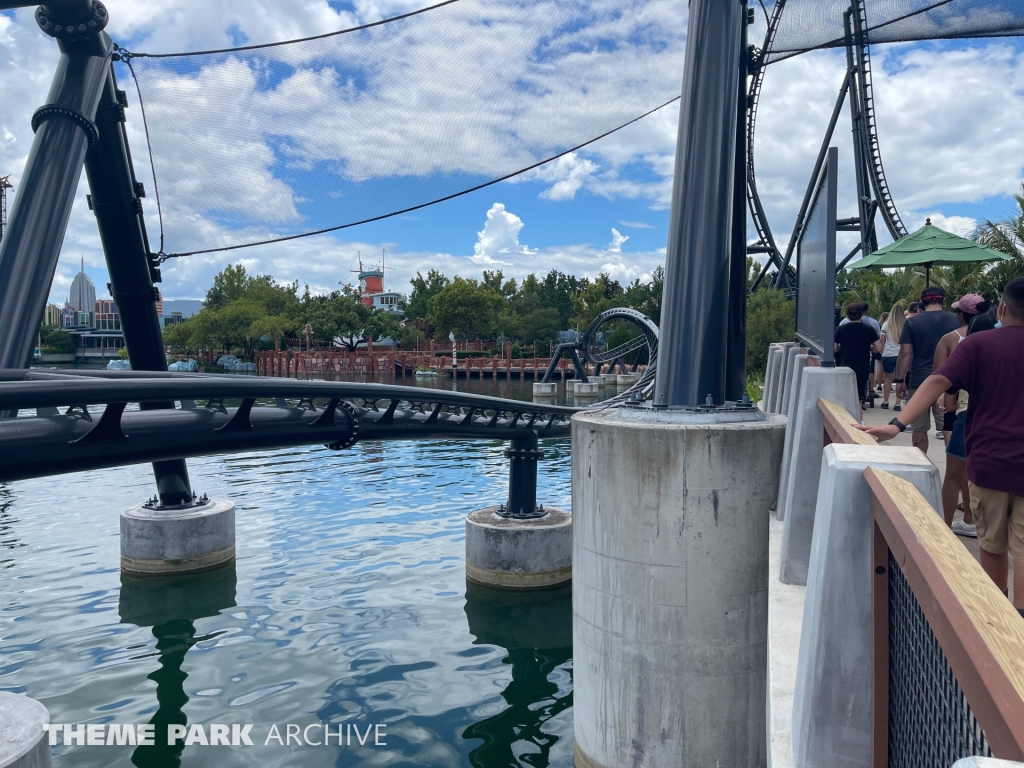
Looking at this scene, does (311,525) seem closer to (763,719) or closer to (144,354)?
(144,354)

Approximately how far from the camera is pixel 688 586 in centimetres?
530

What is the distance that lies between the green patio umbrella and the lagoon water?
21.5 ft

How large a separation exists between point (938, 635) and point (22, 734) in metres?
5.49

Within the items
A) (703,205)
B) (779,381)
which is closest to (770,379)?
(779,381)

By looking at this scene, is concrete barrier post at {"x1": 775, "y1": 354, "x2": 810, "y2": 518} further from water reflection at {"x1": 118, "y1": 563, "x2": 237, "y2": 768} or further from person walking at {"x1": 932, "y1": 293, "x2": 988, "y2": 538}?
water reflection at {"x1": 118, "y1": 563, "x2": 237, "y2": 768}

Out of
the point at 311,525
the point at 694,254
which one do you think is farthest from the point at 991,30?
the point at 311,525

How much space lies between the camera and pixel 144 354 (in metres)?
11.9

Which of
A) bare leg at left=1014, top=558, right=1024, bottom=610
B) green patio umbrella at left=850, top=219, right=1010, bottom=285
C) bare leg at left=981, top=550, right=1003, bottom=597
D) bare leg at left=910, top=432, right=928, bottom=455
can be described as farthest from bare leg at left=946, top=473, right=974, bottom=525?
green patio umbrella at left=850, top=219, right=1010, bottom=285

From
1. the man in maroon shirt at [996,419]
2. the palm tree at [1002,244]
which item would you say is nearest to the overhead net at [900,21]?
the palm tree at [1002,244]

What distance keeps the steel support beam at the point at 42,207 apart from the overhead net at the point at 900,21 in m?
13.0

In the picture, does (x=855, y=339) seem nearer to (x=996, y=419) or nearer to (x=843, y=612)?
(x=996, y=419)

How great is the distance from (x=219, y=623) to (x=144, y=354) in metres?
4.16

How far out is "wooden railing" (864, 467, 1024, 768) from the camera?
3.93ft

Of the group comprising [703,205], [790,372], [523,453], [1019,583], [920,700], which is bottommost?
[523,453]
